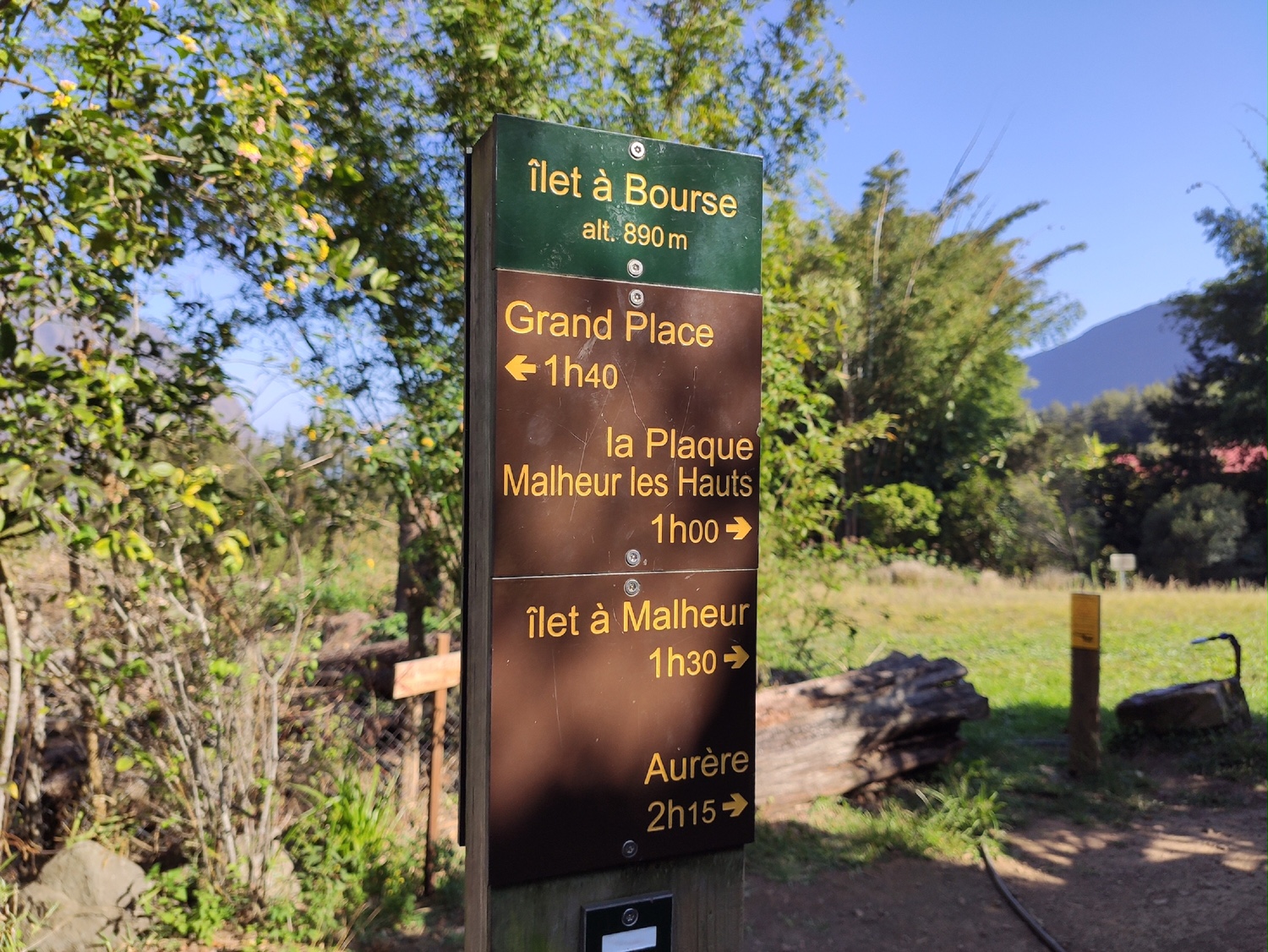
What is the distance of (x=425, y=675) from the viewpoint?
4668 mm

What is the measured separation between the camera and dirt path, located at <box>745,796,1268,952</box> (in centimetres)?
453

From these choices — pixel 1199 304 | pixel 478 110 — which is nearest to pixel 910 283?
pixel 1199 304

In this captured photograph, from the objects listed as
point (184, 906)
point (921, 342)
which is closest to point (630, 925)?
point (184, 906)

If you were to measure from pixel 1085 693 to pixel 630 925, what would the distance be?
5.62m

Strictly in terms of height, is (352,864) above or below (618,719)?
below

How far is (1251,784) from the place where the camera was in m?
6.48

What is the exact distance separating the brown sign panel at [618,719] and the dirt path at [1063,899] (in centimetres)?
277

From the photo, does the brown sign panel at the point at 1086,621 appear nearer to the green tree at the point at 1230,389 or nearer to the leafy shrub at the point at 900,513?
the leafy shrub at the point at 900,513

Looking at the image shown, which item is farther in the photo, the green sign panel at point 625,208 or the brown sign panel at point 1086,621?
the brown sign panel at point 1086,621

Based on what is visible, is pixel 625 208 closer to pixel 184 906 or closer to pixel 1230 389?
pixel 184 906

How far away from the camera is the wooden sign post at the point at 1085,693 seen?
6699mm

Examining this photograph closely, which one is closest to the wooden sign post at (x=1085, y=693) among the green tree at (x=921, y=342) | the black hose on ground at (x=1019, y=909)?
the black hose on ground at (x=1019, y=909)

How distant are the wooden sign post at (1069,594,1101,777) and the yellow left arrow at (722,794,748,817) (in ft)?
17.2

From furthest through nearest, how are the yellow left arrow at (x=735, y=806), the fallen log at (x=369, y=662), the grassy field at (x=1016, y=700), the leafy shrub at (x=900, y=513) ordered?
1. the leafy shrub at (x=900, y=513)
2. the fallen log at (x=369, y=662)
3. the grassy field at (x=1016, y=700)
4. the yellow left arrow at (x=735, y=806)
